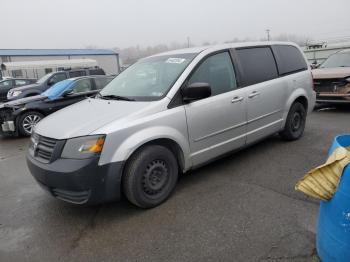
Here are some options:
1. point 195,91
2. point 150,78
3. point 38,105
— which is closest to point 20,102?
point 38,105

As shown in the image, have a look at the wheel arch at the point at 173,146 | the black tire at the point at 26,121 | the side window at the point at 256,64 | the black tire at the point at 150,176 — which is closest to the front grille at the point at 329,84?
the side window at the point at 256,64

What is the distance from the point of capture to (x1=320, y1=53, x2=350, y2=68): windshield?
8.85m

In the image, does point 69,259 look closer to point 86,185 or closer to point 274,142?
point 86,185

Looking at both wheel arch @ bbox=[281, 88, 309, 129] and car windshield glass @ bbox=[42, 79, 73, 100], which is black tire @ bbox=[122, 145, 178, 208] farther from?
car windshield glass @ bbox=[42, 79, 73, 100]

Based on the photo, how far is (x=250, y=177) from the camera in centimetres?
419

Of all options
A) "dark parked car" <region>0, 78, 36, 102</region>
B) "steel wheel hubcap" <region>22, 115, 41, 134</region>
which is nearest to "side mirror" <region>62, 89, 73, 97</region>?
"steel wheel hubcap" <region>22, 115, 41, 134</region>

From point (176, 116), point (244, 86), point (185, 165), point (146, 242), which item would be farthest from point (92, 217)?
point (244, 86)

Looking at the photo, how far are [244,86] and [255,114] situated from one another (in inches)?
18.6

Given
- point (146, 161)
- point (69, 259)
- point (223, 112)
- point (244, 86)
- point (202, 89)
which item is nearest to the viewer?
point (69, 259)

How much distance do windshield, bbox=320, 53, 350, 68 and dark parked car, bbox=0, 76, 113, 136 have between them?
6910mm

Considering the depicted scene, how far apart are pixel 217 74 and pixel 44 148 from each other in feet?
7.77

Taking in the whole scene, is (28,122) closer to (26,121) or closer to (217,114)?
(26,121)

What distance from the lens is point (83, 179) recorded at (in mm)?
3043

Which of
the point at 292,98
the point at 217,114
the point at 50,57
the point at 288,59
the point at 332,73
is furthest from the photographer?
the point at 50,57
